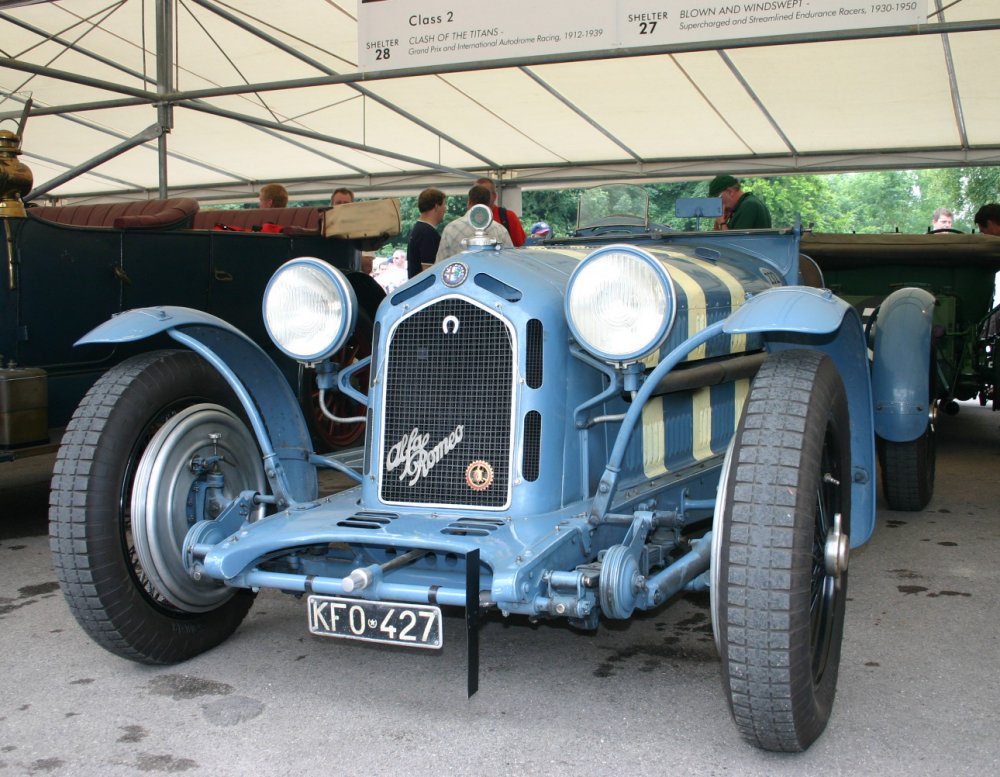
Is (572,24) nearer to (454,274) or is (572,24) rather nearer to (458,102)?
(458,102)

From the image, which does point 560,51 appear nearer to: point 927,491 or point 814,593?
point 927,491

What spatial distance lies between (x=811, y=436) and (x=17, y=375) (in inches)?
131

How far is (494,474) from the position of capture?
117 inches

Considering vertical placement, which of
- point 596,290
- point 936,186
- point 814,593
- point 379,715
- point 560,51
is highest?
point 936,186

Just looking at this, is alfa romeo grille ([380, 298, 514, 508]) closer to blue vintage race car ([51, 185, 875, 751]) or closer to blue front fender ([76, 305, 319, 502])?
blue vintage race car ([51, 185, 875, 751])

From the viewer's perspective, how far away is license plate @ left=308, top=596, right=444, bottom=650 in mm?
2549

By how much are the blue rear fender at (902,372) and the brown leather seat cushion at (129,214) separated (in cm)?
370

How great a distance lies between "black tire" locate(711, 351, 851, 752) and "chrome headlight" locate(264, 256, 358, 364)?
1368mm

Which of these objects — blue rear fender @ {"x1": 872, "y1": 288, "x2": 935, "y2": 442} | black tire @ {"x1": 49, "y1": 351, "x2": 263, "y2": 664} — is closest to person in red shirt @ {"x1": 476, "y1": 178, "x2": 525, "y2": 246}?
blue rear fender @ {"x1": 872, "y1": 288, "x2": 935, "y2": 442}

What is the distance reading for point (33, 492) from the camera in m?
6.03

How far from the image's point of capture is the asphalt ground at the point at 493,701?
8.25 ft

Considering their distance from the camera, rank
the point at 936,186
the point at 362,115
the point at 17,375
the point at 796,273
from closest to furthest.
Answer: the point at 17,375, the point at 796,273, the point at 362,115, the point at 936,186

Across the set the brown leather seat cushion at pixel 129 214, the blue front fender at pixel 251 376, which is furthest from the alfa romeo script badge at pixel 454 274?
the brown leather seat cushion at pixel 129 214

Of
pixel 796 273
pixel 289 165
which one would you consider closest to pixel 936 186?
pixel 289 165
